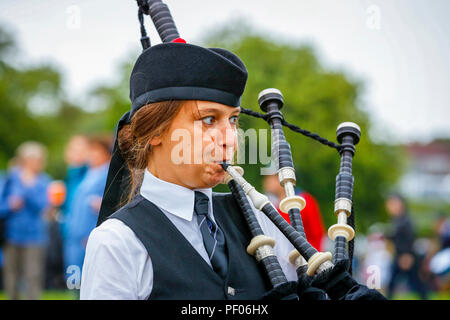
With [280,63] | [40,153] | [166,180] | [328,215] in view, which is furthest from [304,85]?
[166,180]

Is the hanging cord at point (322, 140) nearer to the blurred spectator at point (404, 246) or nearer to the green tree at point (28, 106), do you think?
the blurred spectator at point (404, 246)

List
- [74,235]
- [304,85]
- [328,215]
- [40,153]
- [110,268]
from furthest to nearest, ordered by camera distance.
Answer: [304,85] → [328,215] → [40,153] → [74,235] → [110,268]

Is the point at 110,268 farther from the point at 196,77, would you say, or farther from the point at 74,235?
the point at 74,235

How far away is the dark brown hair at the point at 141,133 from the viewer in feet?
5.77

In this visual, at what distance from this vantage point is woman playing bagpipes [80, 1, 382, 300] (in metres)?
1.61

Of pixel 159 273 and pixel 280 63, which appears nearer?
pixel 159 273

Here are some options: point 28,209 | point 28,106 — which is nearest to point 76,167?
point 28,209

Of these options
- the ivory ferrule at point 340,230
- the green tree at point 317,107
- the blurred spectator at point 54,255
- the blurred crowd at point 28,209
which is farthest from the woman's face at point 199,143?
the green tree at point 317,107

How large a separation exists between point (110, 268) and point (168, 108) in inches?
20.4

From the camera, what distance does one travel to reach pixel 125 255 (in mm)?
1614

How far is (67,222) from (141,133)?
410 cm

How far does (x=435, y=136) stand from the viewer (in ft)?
206

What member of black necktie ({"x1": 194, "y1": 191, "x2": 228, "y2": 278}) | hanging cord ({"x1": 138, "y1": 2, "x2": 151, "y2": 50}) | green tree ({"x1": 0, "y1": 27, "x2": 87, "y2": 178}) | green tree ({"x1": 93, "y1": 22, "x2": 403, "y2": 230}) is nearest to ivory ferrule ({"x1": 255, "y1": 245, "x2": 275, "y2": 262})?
black necktie ({"x1": 194, "y1": 191, "x2": 228, "y2": 278})
